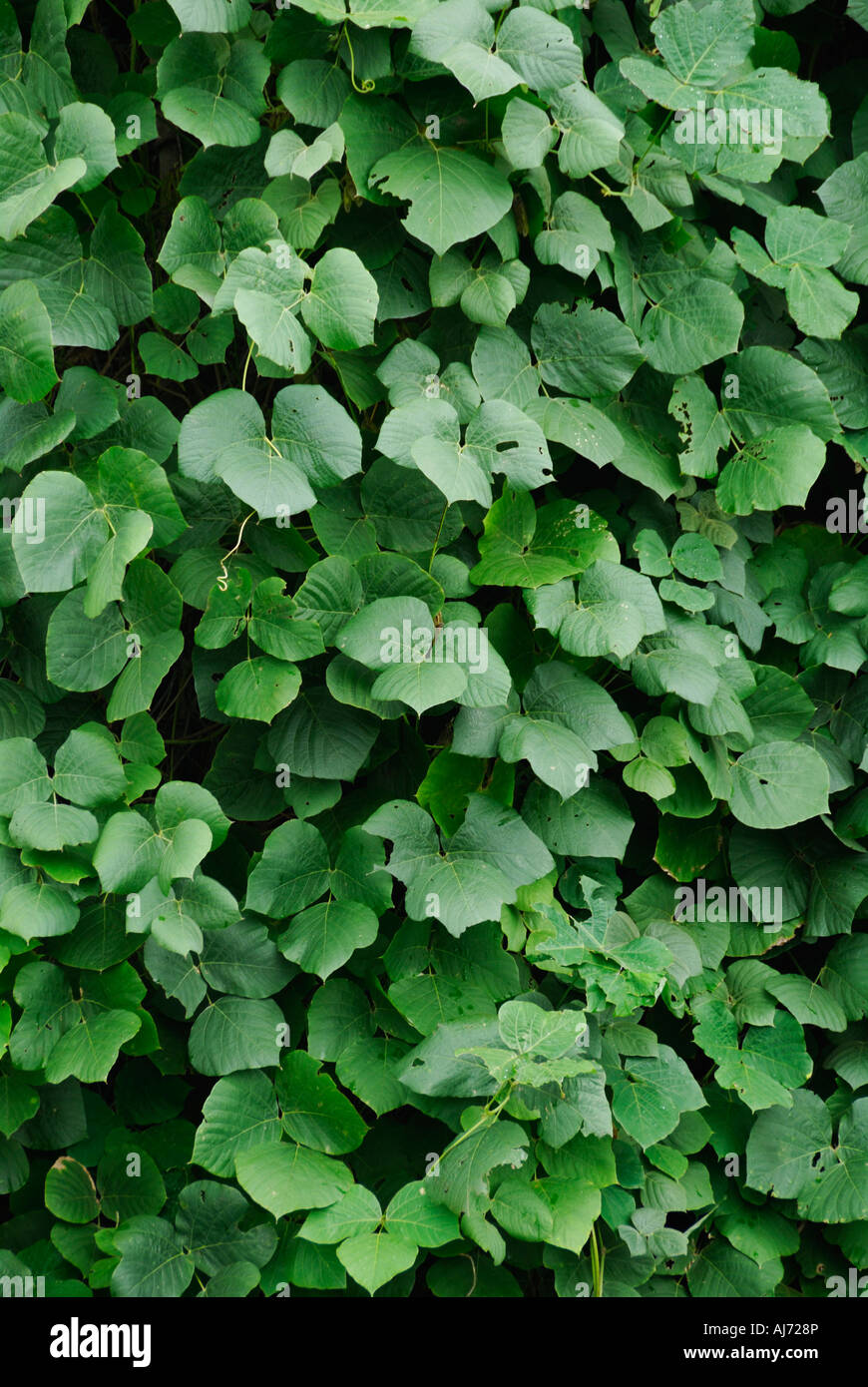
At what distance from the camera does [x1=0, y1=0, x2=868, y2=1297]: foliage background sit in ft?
5.32

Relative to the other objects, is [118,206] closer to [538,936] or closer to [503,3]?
[503,3]

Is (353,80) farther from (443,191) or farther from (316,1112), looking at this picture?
(316,1112)

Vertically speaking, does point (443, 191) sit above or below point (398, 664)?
above

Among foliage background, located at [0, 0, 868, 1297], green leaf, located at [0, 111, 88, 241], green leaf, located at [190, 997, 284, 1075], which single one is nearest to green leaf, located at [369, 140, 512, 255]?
foliage background, located at [0, 0, 868, 1297]

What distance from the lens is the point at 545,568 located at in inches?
68.2

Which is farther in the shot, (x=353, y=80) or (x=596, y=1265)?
(x=596, y=1265)

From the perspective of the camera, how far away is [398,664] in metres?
1.60

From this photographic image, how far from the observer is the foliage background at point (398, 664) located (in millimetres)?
1620

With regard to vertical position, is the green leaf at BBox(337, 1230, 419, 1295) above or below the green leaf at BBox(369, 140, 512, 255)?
below

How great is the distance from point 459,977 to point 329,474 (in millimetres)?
772

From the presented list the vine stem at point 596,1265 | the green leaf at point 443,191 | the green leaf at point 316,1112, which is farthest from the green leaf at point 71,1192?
the green leaf at point 443,191

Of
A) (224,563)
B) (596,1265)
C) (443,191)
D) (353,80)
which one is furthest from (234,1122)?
(353,80)

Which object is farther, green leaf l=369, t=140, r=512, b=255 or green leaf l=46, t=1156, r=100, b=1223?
green leaf l=46, t=1156, r=100, b=1223

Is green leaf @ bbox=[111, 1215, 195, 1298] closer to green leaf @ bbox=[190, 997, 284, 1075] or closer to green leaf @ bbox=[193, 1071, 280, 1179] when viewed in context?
green leaf @ bbox=[193, 1071, 280, 1179]
